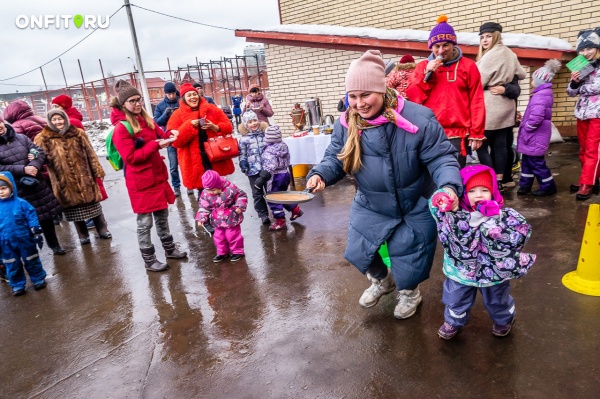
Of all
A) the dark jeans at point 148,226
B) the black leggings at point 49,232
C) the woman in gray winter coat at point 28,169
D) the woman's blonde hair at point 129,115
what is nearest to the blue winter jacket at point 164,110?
the woman in gray winter coat at point 28,169

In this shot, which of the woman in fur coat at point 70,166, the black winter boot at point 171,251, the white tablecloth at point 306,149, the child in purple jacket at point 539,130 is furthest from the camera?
the white tablecloth at point 306,149

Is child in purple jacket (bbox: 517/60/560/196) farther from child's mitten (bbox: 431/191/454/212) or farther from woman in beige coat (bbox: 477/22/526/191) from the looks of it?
child's mitten (bbox: 431/191/454/212)

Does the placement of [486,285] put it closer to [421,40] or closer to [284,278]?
[284,278]

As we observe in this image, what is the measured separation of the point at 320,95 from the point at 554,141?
→ 511cm

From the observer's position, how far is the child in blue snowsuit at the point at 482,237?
2328 millimetres

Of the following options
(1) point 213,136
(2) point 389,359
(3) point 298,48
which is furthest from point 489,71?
(3) point 298,48

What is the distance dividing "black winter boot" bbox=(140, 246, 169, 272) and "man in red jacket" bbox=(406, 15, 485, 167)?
→ 340cm

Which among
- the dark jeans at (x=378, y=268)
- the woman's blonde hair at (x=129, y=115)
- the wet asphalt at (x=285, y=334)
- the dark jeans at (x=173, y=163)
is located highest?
the woman's blonde hair at (x=129, y=115)

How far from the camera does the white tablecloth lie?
7.05 meters

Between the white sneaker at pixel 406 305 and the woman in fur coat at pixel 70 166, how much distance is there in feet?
15.0

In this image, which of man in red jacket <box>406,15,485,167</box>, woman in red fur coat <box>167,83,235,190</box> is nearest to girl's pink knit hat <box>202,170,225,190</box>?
woman in red fur coat <box>167,83,235,190</box>

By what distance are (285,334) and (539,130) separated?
168 inches

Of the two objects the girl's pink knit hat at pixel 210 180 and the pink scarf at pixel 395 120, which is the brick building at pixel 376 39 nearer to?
the girl's pink knit hat at pixel 210 180

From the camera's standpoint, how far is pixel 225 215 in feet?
15.3
